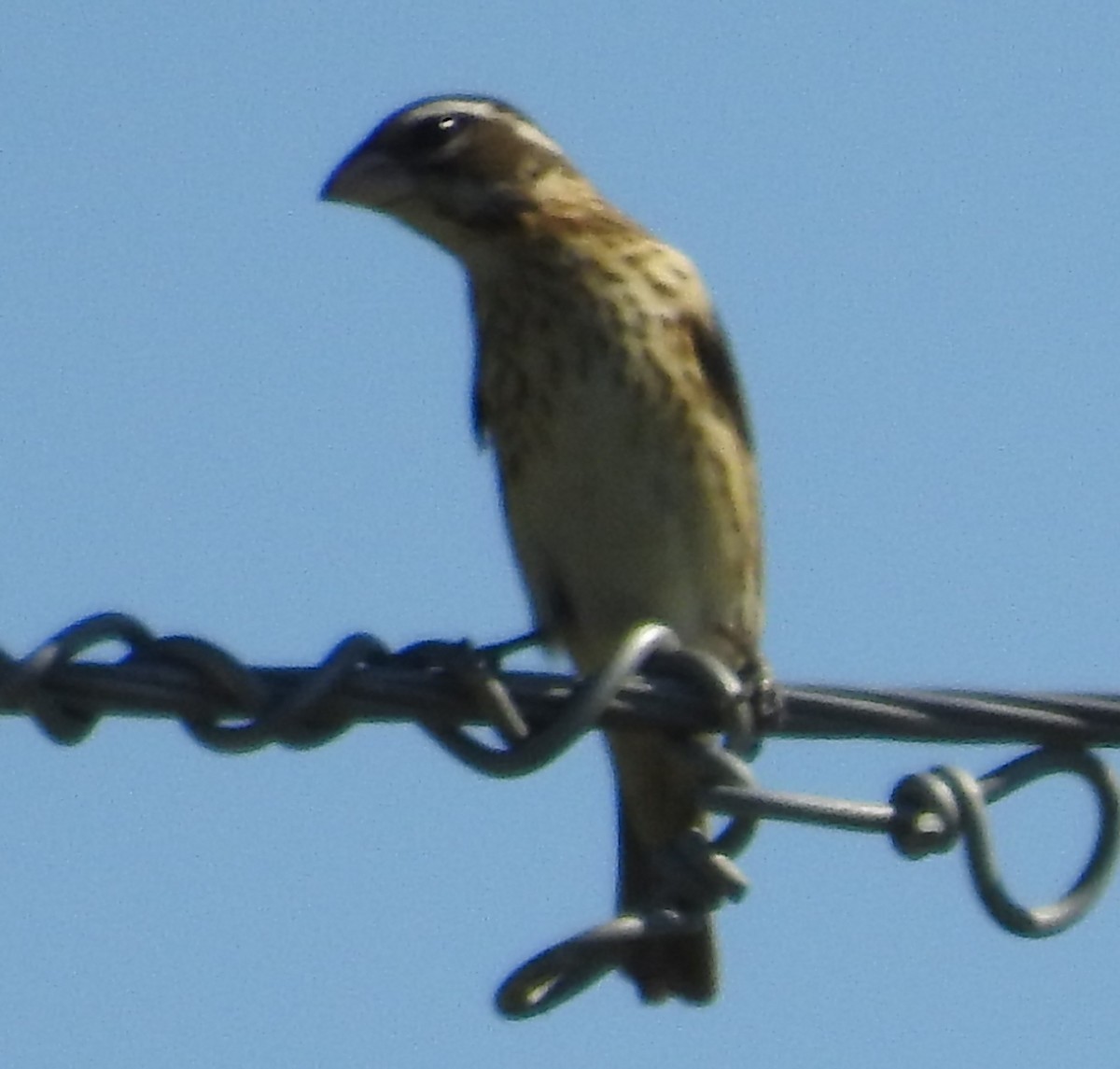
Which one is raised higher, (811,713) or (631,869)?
(811,713)

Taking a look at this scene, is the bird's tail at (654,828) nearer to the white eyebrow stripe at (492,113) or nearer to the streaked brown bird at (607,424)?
the streaked brown bird at (607,424)

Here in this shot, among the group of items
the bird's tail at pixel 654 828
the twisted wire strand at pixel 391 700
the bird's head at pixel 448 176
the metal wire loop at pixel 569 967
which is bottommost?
the bird's tail at pixel 654 828

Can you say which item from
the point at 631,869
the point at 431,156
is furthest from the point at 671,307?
the point at 631,869

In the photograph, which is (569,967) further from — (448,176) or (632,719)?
(448,176)

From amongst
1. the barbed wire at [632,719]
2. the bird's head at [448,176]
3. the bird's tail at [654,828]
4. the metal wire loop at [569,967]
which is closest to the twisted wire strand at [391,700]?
the barbed wire at [632,719]

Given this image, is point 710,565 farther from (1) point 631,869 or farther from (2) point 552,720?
(2) point 552,720

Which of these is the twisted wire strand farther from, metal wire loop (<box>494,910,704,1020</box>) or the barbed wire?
metal wire loop (<box>494,910,704,1020</box>)

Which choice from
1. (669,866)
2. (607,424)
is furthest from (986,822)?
(607,424)

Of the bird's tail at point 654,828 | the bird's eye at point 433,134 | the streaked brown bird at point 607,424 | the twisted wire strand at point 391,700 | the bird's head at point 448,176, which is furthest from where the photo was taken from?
the bird's eye at point 433,134
